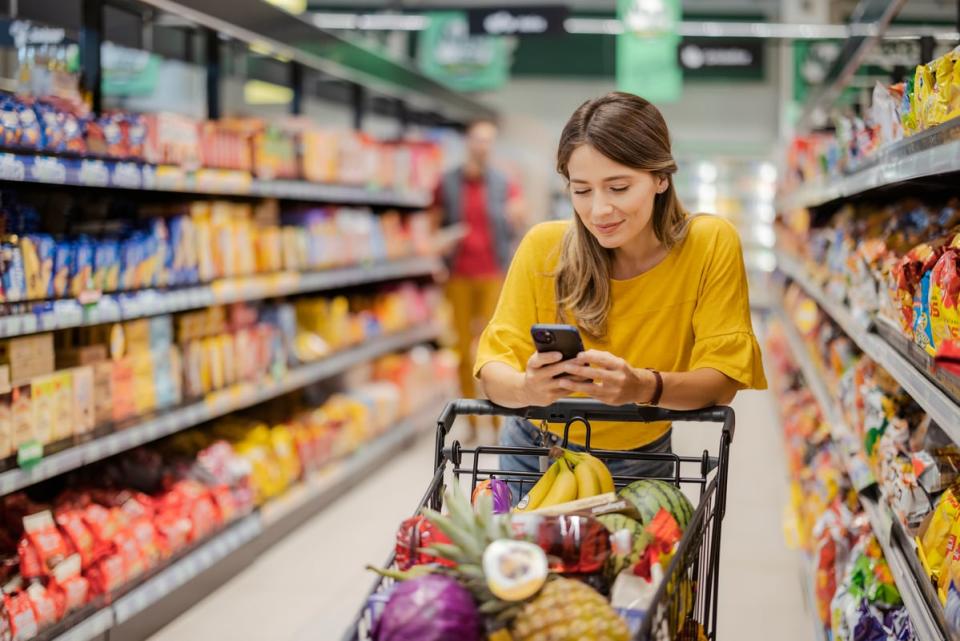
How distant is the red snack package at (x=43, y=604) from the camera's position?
2.82 m

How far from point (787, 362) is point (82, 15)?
17.1 feet

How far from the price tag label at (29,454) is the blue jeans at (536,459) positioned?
4.58 feet

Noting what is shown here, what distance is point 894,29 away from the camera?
11.8 ft

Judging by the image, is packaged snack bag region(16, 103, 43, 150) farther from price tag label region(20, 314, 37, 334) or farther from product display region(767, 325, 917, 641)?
product display region(767, 325, 917, 641)

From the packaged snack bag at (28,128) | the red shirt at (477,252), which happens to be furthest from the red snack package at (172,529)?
the red shirt at (477,252)

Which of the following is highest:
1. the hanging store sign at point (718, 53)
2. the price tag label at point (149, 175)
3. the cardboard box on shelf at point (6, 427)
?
the hanging store sign at point (718, 53)

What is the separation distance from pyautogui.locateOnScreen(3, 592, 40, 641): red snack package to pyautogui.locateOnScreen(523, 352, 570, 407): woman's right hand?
5.32 feet

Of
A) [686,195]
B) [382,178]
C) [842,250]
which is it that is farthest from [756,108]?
[842,250]

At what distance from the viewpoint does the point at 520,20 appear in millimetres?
8555

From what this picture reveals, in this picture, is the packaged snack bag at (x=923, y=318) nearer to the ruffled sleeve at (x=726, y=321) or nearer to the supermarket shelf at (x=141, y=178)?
the ruffled sleeve at (x=726, y=321)

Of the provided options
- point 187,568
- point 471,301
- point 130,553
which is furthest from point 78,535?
point 471,301

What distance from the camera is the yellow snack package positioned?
6.19 feet

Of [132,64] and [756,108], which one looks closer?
[132,64]

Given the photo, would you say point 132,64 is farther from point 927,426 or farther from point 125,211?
point 927,426
